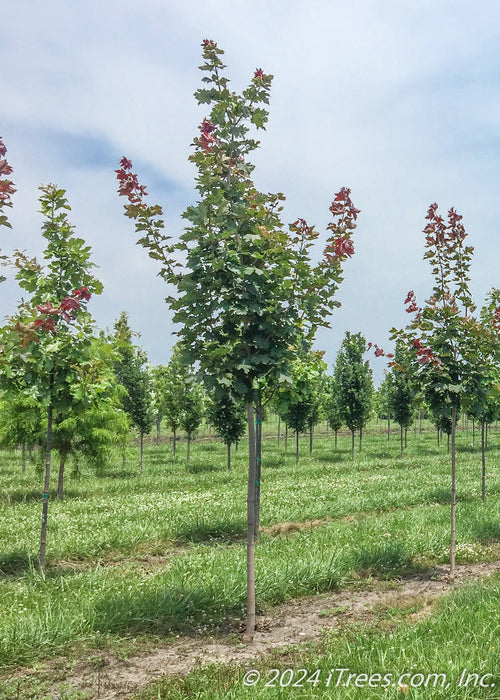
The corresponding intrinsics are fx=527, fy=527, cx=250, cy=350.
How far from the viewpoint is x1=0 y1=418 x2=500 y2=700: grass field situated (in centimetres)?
509

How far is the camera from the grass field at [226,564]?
16.7 ft

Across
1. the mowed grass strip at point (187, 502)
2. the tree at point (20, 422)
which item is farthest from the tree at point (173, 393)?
the tree at point (20, 422)

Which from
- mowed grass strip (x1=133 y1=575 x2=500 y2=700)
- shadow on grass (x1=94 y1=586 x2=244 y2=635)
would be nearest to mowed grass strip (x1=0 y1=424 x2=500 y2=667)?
shadow on grass (x1=94 y1=586 x2=244 y2=635)

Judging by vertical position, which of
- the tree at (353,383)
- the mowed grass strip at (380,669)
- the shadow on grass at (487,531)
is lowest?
the shadow on grass at (487,531)

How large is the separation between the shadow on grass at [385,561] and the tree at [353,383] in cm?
2118

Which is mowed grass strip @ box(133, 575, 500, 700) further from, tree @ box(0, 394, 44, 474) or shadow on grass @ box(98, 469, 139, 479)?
shadow on grass @ box(98, 469, 139, 479)

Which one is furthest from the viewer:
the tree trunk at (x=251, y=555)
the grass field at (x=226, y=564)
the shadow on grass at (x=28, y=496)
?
the shadow on grass at (x=28, y=496)

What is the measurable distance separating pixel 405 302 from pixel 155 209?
15.5 feet

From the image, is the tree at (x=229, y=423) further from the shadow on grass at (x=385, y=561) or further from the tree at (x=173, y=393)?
the shadow on grass at (x=385, y=561)

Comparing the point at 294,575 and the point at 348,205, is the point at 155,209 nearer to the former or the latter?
the point at 348,205

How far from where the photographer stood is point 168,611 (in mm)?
6348

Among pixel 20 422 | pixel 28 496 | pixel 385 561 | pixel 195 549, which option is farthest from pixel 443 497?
pixel 20 422

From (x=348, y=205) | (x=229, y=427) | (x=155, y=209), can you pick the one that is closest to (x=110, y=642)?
(x=155, y=209)

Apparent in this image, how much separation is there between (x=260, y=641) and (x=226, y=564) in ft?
7.33
